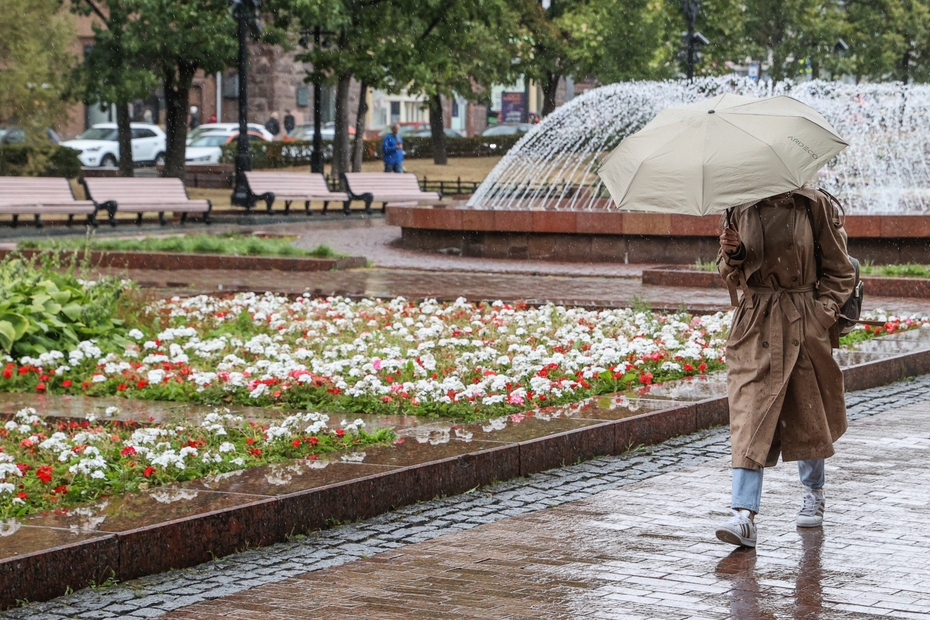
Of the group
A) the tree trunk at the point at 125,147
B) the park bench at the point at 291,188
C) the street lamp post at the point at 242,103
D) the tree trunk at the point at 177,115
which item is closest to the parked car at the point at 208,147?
the tree trunk at the point at 125,147

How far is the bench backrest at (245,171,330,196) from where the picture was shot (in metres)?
28.7

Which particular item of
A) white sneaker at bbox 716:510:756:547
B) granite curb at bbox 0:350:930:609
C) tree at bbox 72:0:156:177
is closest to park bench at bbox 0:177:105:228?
tree at bbox 72:0:156:177

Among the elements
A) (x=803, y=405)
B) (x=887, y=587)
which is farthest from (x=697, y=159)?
(x=887, y=587)

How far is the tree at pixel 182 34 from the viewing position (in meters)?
33.3

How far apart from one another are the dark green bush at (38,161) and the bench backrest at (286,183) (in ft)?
32.5

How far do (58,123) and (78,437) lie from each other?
36322 millimetres

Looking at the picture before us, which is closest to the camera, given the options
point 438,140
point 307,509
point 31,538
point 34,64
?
point 31,538

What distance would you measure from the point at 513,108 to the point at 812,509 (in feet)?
179

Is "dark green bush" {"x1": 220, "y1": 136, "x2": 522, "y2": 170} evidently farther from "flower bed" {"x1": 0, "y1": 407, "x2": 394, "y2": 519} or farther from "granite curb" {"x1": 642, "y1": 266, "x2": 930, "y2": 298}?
"flower bed" {"x1": 0, "y1": 407, "x2": 394, "y2": 519}

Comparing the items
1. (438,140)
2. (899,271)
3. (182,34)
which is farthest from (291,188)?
(438,140)

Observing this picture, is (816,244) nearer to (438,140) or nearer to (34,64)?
(34,64)

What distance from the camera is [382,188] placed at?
101 ft

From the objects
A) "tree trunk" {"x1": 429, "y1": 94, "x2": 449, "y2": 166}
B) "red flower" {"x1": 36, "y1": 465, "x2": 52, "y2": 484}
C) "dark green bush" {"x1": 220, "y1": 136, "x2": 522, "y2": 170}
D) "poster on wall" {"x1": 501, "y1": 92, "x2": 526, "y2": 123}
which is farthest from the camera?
"poster on wall" {"x1": 501, "y1": 92, "x2": 526, "y2": 123}

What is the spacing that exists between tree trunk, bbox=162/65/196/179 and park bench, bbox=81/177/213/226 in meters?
9.78
